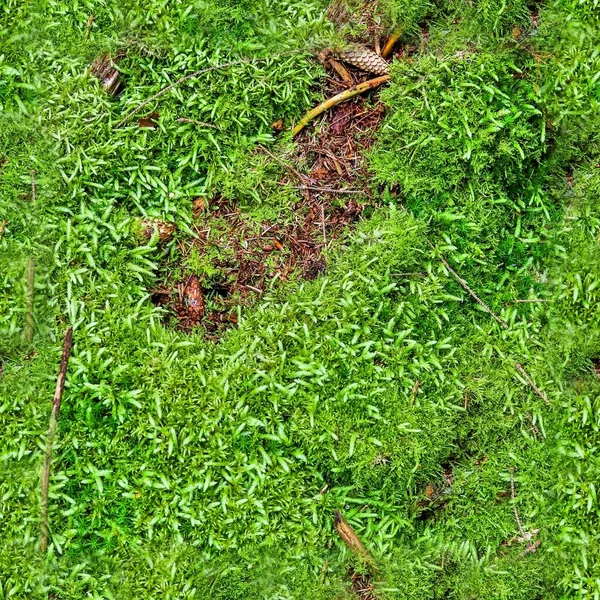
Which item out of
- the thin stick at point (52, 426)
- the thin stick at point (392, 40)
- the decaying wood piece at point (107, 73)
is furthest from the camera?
the thin stick at point (392, 40)

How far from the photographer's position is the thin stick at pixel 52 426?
11.2 ft

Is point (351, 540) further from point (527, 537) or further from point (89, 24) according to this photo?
point (89, 24)

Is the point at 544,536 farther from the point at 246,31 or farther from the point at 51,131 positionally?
the point at 51,131

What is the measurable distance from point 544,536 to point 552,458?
0.45m

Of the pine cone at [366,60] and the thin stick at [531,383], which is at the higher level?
the pine cone at [366,60]

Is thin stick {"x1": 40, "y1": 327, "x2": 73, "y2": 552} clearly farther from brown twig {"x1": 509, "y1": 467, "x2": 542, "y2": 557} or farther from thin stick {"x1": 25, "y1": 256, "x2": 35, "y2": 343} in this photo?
brown twig {"x1": 509, "y1": 467, "x2": 542, "y2": 557}

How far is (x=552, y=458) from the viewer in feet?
12.1

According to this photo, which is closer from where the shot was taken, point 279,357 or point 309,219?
point 279,357

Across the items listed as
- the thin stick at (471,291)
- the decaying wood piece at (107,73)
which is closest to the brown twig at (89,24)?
the decaying wood piece at (107,73)

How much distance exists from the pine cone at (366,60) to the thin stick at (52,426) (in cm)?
230

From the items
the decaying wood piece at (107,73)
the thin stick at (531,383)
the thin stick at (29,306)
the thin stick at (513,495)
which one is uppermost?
the decaying wood piece at (107,73)

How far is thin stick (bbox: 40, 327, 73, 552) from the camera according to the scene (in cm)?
340

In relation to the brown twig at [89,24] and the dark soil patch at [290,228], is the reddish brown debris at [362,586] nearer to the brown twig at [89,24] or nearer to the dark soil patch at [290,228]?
the dark soil patch at [290,228]

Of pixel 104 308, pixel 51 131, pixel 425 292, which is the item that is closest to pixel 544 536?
pixel 425 292
